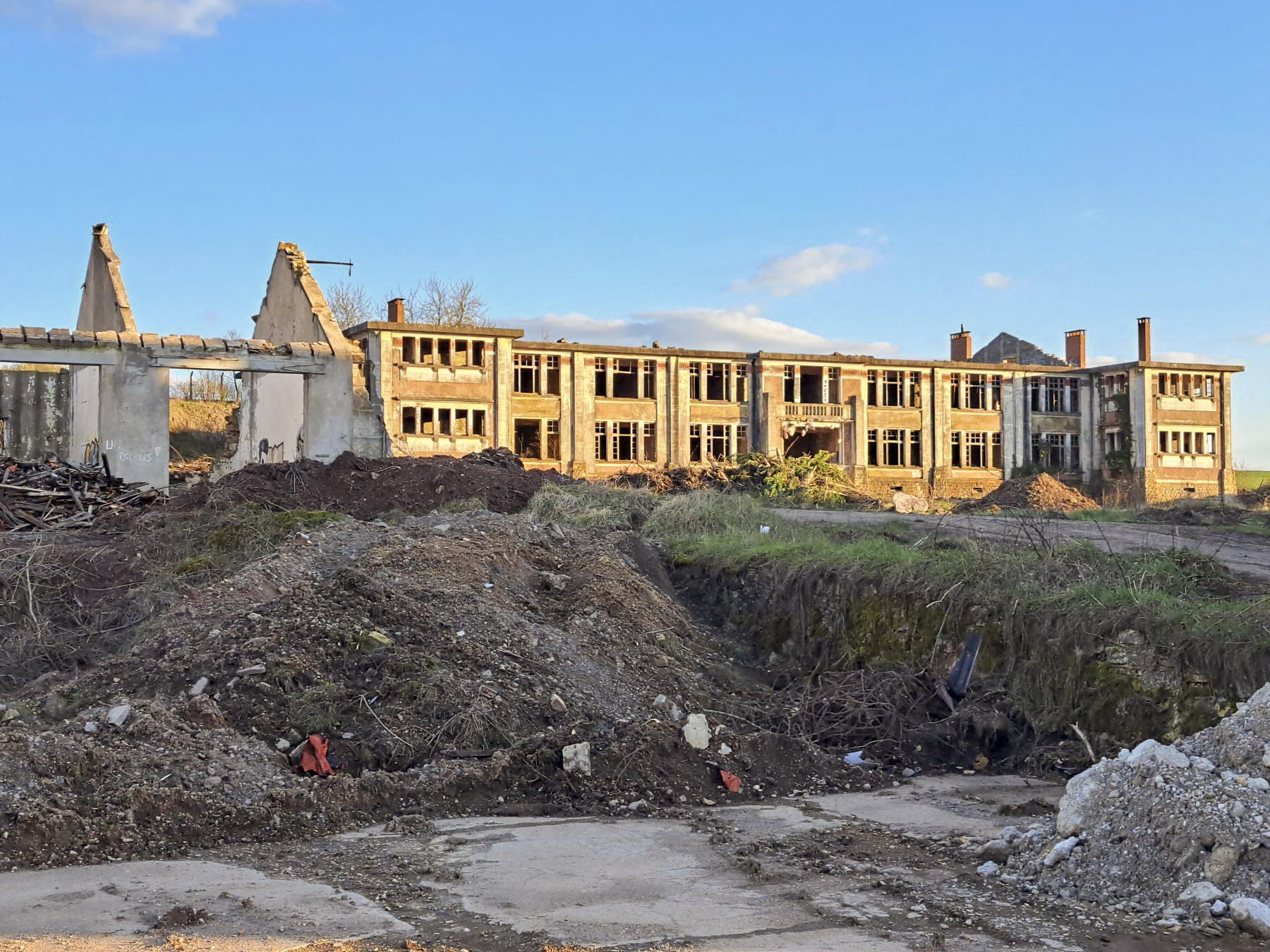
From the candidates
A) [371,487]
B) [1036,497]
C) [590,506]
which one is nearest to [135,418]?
[371,487]

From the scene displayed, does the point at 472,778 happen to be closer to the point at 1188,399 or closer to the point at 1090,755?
the point at 1090,755

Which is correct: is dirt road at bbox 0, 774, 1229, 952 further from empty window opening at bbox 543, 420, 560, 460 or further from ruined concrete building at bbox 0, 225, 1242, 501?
empty window opening at bbox 543, 420, 560, 460

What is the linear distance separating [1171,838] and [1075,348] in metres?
48.9

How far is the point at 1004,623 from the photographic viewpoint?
1106 cm

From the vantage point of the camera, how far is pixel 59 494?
66.5 feet

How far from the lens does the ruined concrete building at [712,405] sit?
112 feet

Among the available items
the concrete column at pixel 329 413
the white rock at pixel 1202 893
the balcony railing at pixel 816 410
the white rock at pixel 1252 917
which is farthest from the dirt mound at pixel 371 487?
the balcony railing at pixel 816 410

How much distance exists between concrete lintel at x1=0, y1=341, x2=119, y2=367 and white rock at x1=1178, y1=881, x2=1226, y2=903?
2220 centimetres

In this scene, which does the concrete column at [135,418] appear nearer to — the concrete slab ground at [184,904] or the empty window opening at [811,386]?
the concrete slab ground at [184,904]

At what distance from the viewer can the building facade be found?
4034cm

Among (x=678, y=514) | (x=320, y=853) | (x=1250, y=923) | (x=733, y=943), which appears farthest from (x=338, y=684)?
(x=678, y=514)

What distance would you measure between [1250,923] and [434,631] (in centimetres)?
722

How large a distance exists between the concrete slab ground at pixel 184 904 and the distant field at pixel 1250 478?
164 ft

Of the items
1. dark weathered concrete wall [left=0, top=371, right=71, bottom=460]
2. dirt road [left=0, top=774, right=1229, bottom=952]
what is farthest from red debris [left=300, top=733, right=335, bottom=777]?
dark weathered concrete wall [left=0, top=371, right=71, bottom=460]
